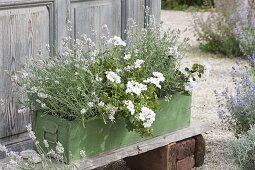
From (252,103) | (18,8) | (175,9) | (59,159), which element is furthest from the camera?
(175,9)

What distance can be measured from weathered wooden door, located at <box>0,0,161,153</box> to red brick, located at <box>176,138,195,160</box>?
1.10 meters

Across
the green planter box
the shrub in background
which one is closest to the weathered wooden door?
the green planter box

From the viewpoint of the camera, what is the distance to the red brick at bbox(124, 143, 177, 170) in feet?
15.7

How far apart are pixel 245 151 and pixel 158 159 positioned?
62 centimetres

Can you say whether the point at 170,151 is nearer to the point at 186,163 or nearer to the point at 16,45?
the point at 186,163

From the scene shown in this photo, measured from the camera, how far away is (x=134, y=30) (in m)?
5.35

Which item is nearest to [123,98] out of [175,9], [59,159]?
[59,159]

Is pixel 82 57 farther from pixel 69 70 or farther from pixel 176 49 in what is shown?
pixel 176 49

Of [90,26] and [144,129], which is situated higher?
[90,26]

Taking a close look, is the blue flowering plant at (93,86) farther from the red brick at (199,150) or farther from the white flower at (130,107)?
the red brick at (199,150)

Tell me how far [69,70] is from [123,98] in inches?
15.1

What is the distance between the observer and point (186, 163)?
5023 mm

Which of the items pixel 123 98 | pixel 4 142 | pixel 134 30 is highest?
pixel 134 30

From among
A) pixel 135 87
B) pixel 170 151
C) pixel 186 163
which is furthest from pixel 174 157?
pixel 135 87
